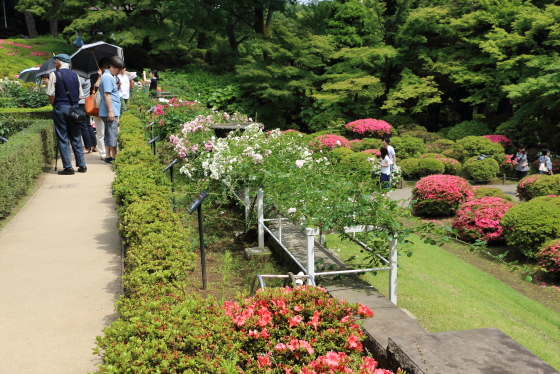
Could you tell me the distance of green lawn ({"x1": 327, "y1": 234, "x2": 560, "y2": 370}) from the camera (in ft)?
16.4

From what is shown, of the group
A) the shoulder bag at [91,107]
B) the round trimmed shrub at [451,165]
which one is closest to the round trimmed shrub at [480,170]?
the round trimmed shrub at [451,165]

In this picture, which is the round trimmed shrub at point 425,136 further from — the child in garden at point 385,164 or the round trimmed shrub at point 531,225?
the round trimmed shrub at point 531,225

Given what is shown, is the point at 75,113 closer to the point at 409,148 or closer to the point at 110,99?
the point at 110,99

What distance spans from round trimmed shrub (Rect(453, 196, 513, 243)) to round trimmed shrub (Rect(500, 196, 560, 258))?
493 millimetres

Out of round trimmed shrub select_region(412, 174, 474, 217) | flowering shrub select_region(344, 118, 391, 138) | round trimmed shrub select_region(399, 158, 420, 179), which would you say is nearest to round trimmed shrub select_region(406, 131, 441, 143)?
flowering shrub select_region(344, 118, 391, 138)

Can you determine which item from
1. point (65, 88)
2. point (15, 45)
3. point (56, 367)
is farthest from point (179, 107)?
point (15, 45)

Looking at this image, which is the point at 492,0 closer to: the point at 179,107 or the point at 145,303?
the point at 179,107

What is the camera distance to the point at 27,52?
2883 centimetres

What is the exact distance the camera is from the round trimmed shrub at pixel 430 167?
16594 millimetres

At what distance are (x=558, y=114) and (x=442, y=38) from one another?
6286mm

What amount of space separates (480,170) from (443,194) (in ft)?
16.4

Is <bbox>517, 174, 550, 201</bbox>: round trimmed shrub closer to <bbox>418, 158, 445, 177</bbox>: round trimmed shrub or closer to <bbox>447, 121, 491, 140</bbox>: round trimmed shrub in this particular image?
<bbox>418, 158, 445, 177</bbox>: round trimmed shrub

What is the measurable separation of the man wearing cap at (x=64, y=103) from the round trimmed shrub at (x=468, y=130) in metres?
16.3

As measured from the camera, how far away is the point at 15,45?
2955 cm
